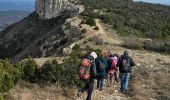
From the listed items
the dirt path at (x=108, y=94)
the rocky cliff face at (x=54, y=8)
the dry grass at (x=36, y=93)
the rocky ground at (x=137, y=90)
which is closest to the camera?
the dry grass at (x=36, y=93)

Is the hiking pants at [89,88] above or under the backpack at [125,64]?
under

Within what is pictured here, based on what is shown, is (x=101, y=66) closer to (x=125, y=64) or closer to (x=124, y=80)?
(x=125, y=64)

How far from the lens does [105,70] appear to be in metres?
18.4

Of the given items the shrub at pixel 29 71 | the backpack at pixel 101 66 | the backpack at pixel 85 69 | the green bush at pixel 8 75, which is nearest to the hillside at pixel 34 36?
the shrub at pixel 29 71

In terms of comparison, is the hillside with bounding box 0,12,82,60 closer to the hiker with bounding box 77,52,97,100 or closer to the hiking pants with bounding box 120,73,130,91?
the hiking pants with bounding box 120,73,130,91

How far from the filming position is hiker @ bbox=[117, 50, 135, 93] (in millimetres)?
18297

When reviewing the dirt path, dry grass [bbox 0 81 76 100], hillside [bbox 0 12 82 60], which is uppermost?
dry grass [bbox 0 81 76 100]

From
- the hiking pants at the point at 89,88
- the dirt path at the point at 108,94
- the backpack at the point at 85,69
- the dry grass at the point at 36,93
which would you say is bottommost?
the dirt path at the point at 108,94

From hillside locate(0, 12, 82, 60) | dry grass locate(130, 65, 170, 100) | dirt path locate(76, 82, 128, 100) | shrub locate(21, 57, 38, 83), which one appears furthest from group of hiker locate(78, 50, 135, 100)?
hillside locate(0, 12, 82, 60)

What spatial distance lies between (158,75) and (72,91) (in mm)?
4683

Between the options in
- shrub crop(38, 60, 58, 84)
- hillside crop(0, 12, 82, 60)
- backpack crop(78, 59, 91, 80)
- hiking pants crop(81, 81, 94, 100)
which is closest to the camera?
backpack crop(78, 59, 91, 80)

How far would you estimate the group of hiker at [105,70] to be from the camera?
16.0 m

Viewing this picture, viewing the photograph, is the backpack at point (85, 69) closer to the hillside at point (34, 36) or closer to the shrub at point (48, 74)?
the shrub at point (48, 74)

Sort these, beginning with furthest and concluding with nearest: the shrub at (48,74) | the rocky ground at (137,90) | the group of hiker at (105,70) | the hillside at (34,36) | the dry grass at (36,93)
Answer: the hillside at (34,36) < the shrub at (48,74) < the rocky ground at (137,90) < the dry grass at (36,93) < the group of hiker at (105,70)
